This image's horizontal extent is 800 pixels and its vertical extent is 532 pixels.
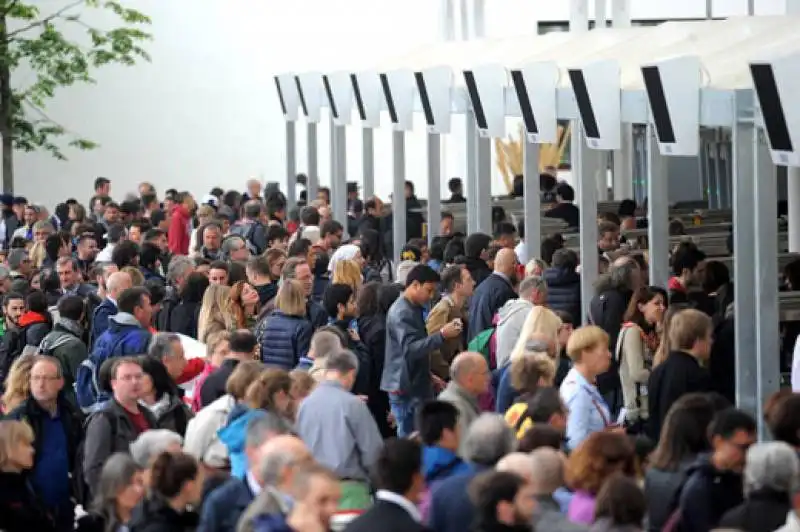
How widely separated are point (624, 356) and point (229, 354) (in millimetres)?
2413

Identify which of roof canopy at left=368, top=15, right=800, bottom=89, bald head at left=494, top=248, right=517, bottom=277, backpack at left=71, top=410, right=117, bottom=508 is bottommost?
backpack at left=71, top=410, right=117, bottom=508

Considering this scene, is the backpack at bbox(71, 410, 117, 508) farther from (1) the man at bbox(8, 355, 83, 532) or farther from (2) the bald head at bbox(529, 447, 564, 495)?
(2) the bald head at bbox(529, 447, 564, 495)

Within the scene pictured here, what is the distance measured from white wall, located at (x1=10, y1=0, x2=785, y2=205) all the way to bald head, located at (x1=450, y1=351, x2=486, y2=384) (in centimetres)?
2564

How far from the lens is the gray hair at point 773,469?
7.36 metres

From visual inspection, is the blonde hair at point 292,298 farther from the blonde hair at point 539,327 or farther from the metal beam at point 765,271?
the metal beam at point 765,271

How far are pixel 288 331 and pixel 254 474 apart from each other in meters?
4.24

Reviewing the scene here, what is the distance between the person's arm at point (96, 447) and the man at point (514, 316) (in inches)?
131

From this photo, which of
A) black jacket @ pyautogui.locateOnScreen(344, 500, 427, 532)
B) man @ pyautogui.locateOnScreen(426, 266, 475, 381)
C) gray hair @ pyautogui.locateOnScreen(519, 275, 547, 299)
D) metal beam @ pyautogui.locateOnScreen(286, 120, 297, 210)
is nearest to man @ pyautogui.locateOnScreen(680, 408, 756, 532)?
black jacket @ pyautogui.locateOnScreen(344, 500, 427, 532)

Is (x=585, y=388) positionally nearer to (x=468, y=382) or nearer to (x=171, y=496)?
(x=468, y=382)

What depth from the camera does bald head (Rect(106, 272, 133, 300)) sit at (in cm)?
1348

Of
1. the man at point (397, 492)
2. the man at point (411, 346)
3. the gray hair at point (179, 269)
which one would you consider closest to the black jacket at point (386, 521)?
the man at point (397, 492)

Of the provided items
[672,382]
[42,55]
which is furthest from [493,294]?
[42,55]

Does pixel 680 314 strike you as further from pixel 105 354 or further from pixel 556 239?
pixel 556 239

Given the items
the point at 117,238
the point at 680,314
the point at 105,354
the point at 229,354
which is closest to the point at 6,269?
the point at 117,238
